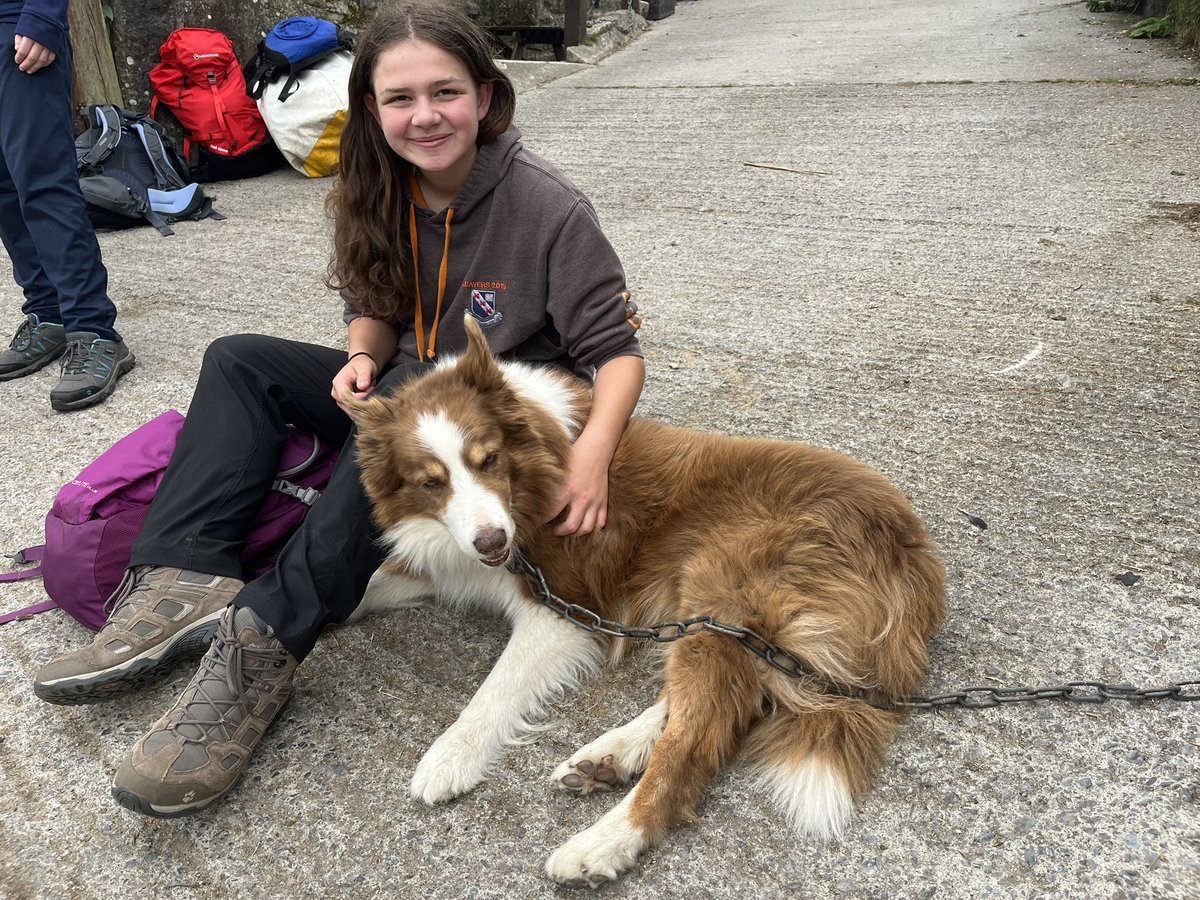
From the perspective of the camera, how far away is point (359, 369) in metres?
3.18

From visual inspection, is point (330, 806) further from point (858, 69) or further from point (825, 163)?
point (858, 69)

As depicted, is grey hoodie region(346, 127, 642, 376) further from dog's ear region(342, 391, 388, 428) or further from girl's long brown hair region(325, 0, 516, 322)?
dog's ear region(342, 391, 388, 428)

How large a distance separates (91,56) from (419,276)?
5893 millimetres

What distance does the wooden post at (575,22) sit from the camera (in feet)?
36.4

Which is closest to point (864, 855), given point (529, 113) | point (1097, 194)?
point (1097, 194)

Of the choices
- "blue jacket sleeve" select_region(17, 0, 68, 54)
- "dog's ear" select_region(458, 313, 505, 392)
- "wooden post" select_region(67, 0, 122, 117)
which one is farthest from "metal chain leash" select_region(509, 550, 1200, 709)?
"wooden post" select_region(67, 0, 122, 117)

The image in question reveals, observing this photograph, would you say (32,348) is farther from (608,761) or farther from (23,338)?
(608,761)

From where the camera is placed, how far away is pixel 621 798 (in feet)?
7.92

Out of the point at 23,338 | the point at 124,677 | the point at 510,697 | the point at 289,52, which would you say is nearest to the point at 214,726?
the point at 124,677

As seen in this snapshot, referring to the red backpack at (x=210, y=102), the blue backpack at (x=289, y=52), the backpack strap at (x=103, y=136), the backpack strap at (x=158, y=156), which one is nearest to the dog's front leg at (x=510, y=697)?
the backpack strap at (x=103, y=136)

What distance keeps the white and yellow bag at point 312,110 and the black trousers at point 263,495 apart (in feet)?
16.1

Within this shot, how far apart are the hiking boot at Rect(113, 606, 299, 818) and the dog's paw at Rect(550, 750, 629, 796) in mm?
913

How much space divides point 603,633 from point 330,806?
994 millimetres

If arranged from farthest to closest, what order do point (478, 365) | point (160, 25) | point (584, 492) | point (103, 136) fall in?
point (160, 25) < point (103, 136) < point (584, 492) < point (478, 365)
